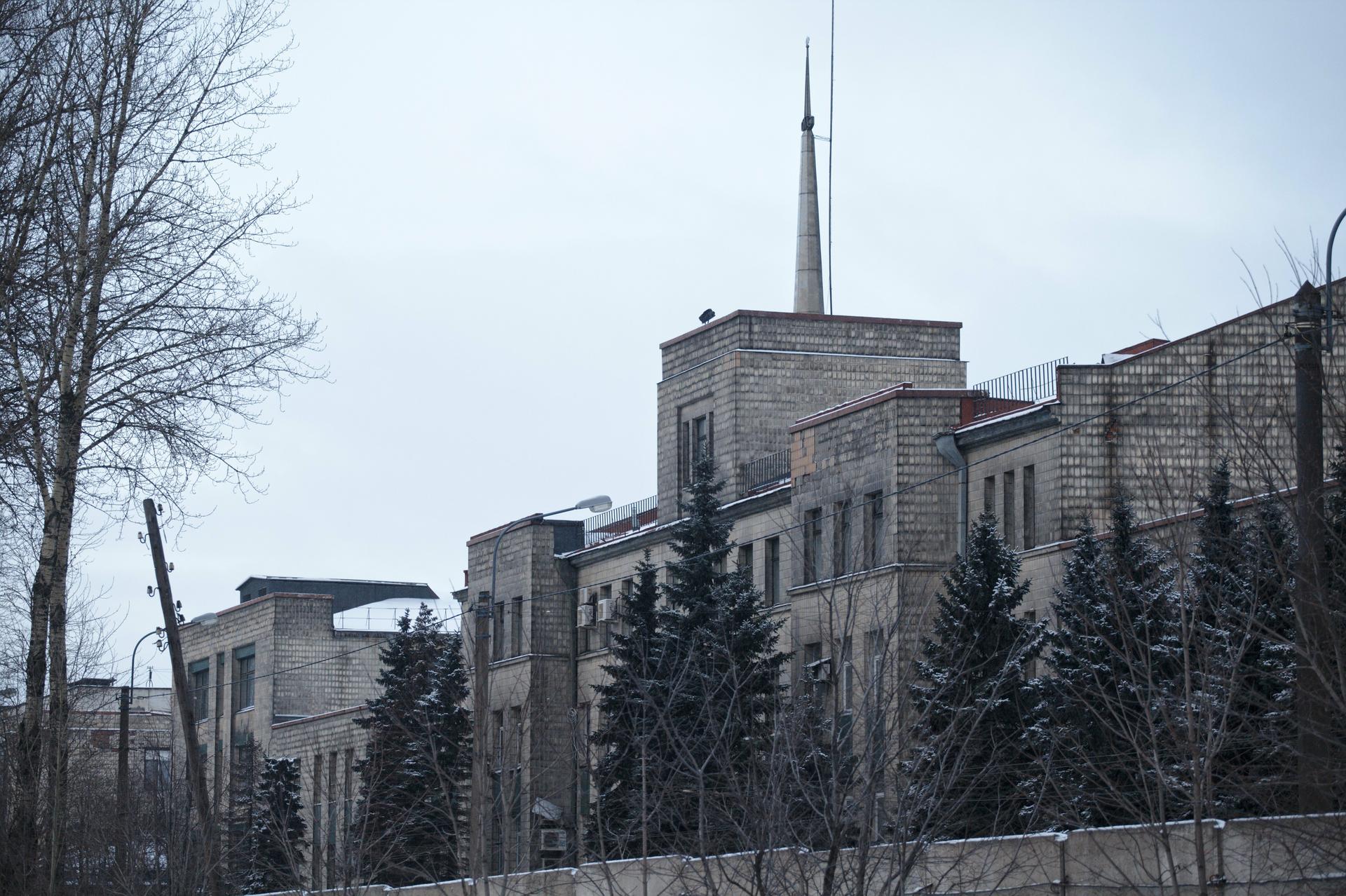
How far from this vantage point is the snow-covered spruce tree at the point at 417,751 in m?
49.8

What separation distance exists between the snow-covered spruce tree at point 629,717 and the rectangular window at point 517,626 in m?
14.9

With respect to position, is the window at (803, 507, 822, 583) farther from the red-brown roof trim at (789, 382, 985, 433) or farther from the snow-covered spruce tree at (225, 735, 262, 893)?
the snow-covered spruce tree at (225, 735, 262, 893)

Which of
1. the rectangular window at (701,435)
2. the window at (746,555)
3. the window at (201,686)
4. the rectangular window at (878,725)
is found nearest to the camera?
the rectangular window at (878,725)

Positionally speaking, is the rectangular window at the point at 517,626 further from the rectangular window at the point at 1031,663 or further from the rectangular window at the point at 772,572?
the rectangular window at the point at 1031,663

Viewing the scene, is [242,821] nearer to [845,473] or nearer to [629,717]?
[629,717]

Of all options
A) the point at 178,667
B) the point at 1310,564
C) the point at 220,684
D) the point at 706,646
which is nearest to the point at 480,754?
the point at 178,667

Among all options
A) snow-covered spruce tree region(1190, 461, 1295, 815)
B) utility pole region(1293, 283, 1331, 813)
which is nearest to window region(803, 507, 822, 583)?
snow-covered spruce tree region(1190, 461, 1295, 815)

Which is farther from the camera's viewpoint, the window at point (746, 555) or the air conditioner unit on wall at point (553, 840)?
the window at point (746, 555)

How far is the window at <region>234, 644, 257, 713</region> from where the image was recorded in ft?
268

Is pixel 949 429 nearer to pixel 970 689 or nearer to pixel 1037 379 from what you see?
pixel 1037 379

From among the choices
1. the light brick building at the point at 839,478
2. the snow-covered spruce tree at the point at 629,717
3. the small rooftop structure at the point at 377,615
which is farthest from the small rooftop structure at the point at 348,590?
the snow-covered spruce tree at the point at 629,717

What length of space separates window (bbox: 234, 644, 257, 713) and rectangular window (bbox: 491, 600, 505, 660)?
20850mm

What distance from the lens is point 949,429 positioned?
44312 millimetres

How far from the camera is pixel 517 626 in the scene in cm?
6200
